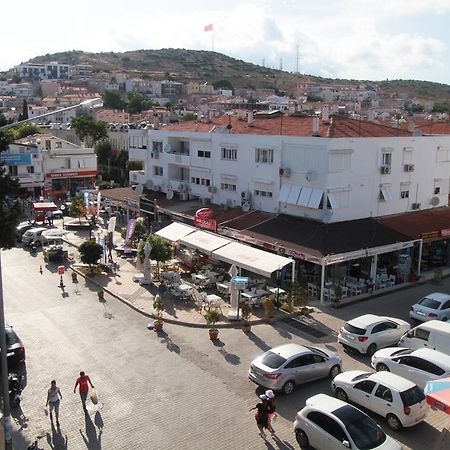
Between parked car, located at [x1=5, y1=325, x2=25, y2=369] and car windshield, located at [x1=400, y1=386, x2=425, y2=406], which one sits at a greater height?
car windshield, located at [x1=400, y1=386, x2=425, y2=406]

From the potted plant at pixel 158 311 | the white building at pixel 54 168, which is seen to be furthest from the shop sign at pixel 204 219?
the white building at pixel 54 168

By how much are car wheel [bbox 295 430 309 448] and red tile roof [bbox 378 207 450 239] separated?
18086 mm

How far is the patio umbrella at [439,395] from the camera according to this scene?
39.8ft

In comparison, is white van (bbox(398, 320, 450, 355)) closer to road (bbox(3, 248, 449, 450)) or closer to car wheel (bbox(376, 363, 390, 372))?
road (bbox(3, 248, 449, 450))

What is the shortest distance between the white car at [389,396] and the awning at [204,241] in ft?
45.0

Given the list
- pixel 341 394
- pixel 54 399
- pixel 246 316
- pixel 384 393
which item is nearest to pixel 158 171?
pixel 246 316

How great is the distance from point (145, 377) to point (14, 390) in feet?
13.2

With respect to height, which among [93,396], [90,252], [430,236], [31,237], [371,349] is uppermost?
[430,236]

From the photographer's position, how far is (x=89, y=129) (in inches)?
3324

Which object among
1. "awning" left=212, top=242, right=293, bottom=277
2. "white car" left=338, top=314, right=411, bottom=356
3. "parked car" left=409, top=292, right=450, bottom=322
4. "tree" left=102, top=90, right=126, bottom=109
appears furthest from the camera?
"tree" left=102, top=90, right=126, bottom=109

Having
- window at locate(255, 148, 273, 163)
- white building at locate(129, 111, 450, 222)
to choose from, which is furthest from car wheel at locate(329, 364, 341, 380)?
window at locate(255, 148, 273, 163)

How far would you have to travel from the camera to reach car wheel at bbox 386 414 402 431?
14516 mm

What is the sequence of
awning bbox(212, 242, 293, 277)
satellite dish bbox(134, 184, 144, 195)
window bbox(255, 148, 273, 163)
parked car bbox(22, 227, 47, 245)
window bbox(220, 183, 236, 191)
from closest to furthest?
1. awning bbox(212, 242, 293, 277)
2. window bbox(255, 148, 273, 163)
3. window bbox(220, 183, 236, 191)
4. parked car bbox(22, 227, 47, 245)
5. satellite dish bbox(134, 184, 144, 195)

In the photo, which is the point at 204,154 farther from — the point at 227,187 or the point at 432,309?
the point at 432,309
